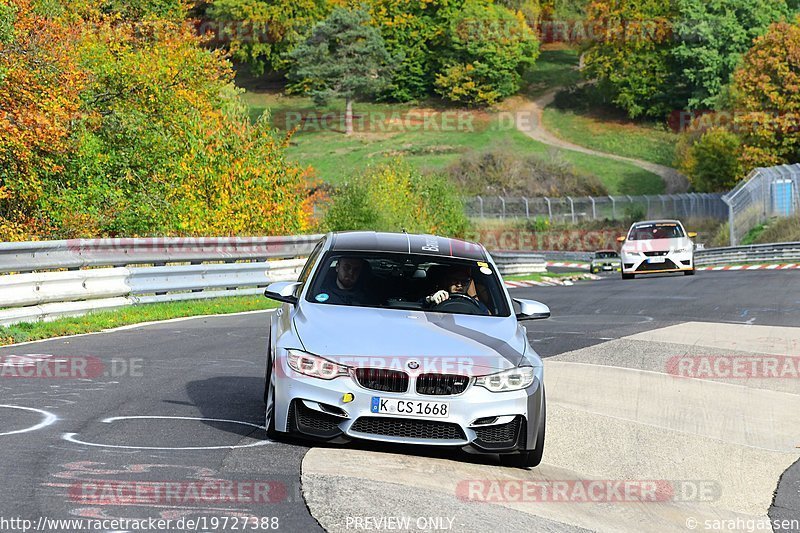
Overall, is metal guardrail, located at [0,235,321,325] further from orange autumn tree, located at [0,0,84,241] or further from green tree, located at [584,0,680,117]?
green tree, located at [584,0,680,117]

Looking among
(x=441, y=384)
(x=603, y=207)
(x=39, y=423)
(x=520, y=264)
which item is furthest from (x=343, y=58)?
(x=441, y=384)

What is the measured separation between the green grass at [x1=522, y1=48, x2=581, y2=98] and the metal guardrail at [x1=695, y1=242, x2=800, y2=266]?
73.7 m

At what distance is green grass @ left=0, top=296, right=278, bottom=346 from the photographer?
580 inches

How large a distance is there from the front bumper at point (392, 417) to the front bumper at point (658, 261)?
88.0 feet

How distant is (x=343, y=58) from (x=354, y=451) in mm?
106478

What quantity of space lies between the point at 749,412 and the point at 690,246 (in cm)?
2392

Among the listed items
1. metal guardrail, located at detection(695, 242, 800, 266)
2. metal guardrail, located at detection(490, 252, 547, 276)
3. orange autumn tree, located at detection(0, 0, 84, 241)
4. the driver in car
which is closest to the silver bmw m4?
the driver in car

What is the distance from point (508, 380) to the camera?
8.19 meters

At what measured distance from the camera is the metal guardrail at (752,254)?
1785 inches

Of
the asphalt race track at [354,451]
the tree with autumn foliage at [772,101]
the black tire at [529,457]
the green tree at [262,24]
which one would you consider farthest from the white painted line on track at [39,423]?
the green tree at [262,24]

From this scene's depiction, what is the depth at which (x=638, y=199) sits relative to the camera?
71500 millimetres

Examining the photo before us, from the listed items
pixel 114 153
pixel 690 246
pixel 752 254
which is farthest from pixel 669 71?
pixel 114 153

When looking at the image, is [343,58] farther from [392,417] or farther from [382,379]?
[392,417]

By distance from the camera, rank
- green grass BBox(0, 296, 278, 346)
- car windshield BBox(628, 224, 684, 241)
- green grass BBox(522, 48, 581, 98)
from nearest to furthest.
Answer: green grass BBox(0, 296, 278, 346)
car windshield BBox(628, 224, 684, 241)
green grass BBox(522, 48, 581, 98)
